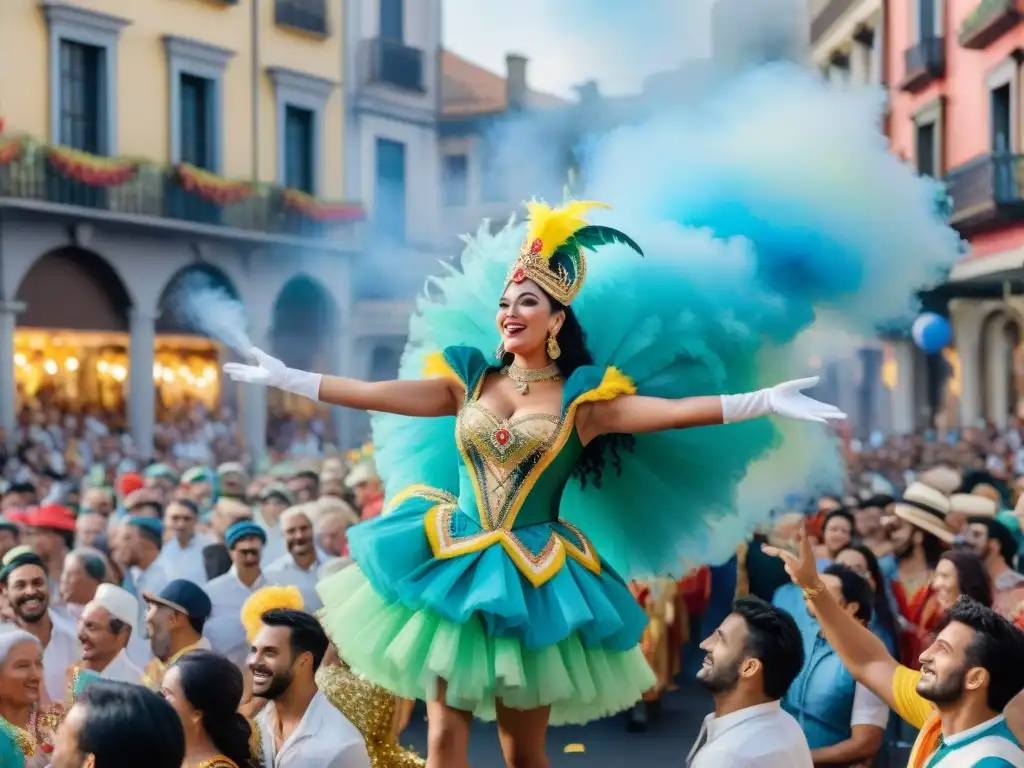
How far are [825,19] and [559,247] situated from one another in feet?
97.6

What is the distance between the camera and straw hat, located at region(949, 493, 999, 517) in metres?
8.44

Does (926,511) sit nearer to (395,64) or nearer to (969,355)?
(969,355)

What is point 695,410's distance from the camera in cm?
464

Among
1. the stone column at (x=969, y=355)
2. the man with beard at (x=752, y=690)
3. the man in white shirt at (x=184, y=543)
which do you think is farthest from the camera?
the stone column at (x=969, y=355)

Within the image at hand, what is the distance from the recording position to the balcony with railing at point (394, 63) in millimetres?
25969

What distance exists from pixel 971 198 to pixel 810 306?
1792 cm

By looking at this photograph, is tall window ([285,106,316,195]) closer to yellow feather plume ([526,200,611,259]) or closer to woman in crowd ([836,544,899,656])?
woman in crowd ([836,544,899,656])

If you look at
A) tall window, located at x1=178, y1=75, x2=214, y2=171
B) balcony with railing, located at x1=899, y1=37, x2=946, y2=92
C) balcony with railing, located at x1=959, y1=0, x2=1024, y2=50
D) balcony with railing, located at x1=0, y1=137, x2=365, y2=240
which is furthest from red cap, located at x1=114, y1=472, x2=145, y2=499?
balcony with railing, located at x1=899, y1=37, x2=946, y2=92

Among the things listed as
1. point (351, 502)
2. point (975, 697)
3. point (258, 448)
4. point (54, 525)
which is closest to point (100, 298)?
point (258, 448)

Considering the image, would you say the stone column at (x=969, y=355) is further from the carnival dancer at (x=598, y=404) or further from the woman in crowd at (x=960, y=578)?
the carnival dancer at (x=598, y=404)

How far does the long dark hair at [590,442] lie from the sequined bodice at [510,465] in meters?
0.24

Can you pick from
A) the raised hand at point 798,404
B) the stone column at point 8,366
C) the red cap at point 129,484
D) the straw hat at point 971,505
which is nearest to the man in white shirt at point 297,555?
the straw hat at point 971,505

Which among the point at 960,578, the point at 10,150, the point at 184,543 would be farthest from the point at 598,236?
the point at 10,150

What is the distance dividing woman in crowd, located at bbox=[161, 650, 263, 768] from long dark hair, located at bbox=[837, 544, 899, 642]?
10.3ft
